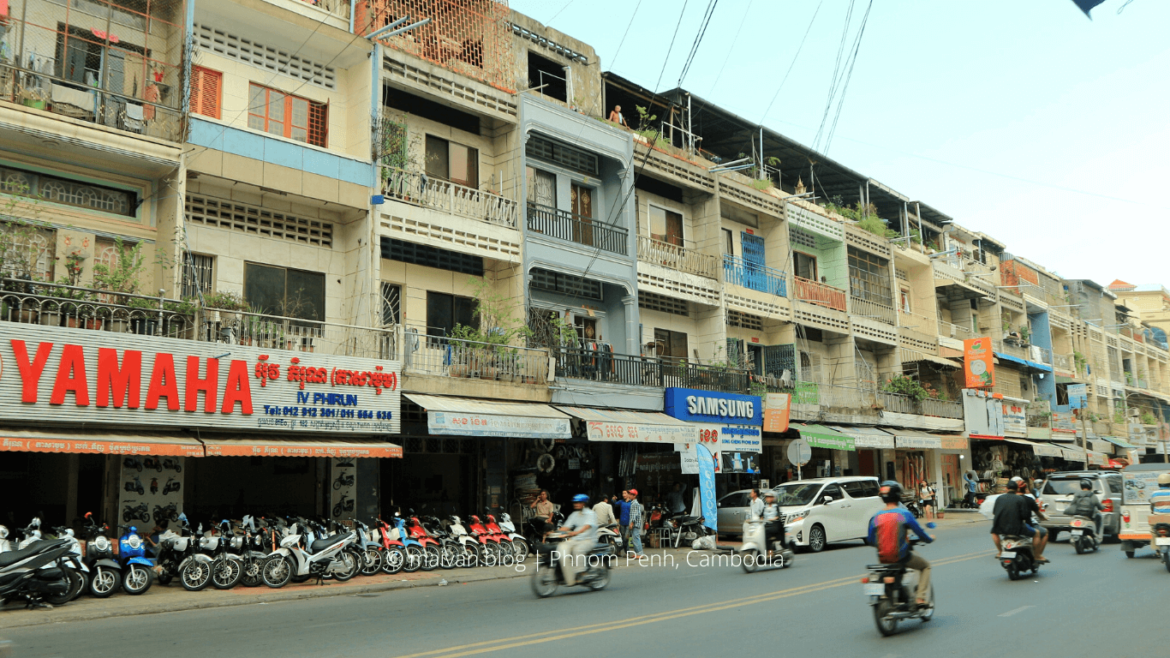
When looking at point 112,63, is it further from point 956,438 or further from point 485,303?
point 956,438

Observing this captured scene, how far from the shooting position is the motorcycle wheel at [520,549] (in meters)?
18.5

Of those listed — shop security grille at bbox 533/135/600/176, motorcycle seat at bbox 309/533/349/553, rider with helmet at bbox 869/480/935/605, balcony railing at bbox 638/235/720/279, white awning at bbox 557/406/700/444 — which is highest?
shop security grille at bbox 533/135/600/176

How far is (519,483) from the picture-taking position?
70.8 feet

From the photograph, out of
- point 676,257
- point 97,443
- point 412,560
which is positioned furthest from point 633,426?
point 97,443

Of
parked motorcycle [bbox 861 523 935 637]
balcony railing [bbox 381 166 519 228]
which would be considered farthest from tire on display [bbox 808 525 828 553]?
parked motorcycle [bbox 861 523 935 637]

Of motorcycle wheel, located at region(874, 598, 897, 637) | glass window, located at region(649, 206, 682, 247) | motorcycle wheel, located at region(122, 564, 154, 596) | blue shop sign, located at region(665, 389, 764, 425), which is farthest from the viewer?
glass window, located at region(649, 206, 682, 247)

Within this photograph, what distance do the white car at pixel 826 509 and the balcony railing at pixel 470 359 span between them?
650cm

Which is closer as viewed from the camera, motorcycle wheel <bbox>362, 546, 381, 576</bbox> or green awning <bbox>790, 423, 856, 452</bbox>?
motorcycle wheel <bbox>362, 546, 381, 576</bbox>

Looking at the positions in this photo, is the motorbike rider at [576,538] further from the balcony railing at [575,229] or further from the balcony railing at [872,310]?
the balcony railing at [872,310]

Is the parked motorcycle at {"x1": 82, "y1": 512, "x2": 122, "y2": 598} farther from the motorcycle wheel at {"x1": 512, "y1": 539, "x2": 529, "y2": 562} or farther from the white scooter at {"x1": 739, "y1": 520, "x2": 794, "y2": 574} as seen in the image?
the white scooter at {"x1": 739, "y1": 520, "x2": 794, "y2": 574}

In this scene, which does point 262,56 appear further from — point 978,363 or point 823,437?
point 978,363

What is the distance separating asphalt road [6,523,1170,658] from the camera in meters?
8.68

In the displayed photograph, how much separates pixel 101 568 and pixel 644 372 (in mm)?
13868

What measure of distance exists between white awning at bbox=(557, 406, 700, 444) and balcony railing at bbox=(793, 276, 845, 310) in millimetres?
9629
